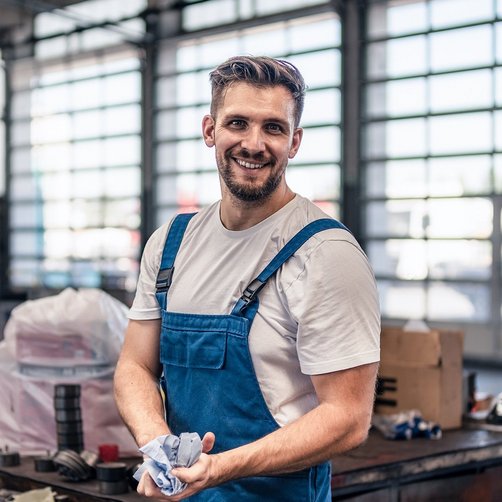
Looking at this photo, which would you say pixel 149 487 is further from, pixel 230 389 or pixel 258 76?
pixel 258 76

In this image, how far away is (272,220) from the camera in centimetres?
161

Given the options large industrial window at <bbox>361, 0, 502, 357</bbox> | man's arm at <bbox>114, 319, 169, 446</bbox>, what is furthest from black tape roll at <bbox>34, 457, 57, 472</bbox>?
large industrial window at <bbox>361, 0, 502, 357</bbox>

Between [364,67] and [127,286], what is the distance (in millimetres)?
4120

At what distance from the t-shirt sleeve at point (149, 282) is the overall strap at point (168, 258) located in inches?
0.8

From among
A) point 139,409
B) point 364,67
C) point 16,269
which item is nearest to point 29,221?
point 16,269

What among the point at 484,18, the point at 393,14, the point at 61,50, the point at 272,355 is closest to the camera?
the point at 272,355

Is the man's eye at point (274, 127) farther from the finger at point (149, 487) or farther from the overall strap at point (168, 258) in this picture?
the finger at point (149, 487)

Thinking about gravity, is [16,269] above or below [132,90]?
below

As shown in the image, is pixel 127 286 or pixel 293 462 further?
pixel 127 286

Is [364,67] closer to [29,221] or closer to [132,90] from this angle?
[132,90]

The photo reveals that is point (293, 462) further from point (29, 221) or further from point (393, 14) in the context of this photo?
point (29, 221)

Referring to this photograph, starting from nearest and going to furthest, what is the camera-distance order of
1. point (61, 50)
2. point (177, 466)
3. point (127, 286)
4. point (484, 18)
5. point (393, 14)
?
point (177, 466) → point (484, 18) → point (393, 14) → point (127, 286) → point (61, 50)

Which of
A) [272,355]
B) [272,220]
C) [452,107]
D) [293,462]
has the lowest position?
[293,462]

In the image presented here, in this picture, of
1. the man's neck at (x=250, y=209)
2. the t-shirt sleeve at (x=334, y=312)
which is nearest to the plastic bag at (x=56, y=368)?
the man's neck at (x=250, y=209)
